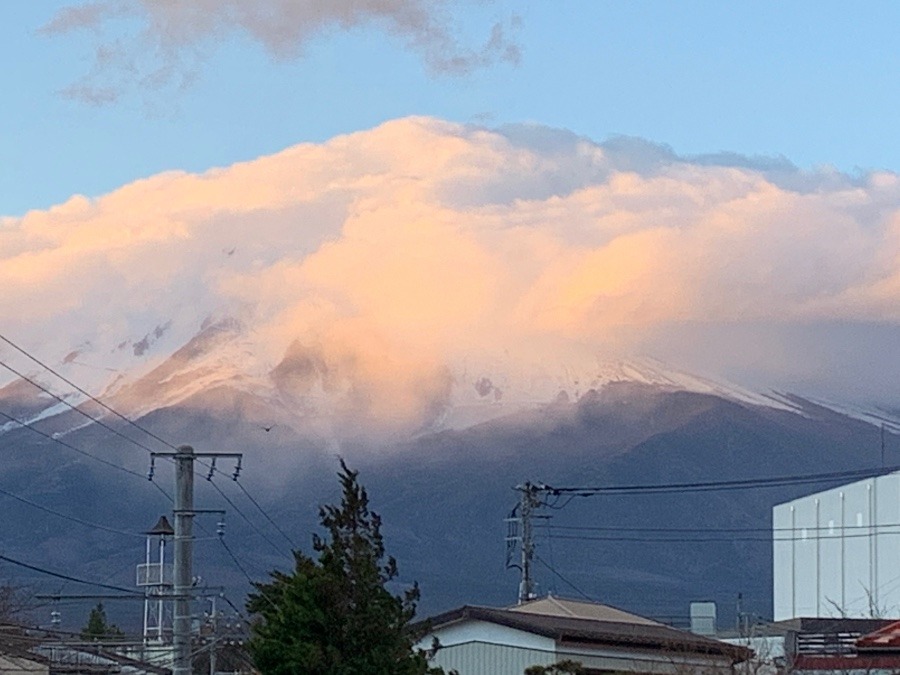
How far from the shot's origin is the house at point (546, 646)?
141 ft

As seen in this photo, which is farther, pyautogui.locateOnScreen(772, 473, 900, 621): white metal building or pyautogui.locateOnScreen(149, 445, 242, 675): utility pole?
pyautogui.locateOnScreen(772, 473, 900, 621): white metal building

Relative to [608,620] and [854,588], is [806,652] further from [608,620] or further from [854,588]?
[854,588]

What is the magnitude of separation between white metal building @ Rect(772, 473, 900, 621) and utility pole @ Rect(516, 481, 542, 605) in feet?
86.1

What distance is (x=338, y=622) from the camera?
33.5 metres

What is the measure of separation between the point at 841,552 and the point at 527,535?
38.8 m

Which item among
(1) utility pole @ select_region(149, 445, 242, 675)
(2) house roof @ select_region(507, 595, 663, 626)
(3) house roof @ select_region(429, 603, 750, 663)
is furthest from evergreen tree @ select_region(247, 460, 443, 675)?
(2) house roof @ select_region(507, 595, 663, 626)

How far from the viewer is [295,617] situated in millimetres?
33281

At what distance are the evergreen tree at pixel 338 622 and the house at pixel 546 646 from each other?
25.4 feet

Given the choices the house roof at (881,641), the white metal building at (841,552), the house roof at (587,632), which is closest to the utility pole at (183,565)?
the house roof at (587,632)

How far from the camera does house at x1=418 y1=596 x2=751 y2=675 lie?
4300 cm

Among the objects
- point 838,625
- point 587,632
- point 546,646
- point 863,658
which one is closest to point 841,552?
point 838,625

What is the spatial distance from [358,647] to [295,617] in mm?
1224

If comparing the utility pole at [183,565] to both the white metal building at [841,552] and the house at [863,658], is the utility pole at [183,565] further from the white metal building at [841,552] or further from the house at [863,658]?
the white metal building at [841,552]

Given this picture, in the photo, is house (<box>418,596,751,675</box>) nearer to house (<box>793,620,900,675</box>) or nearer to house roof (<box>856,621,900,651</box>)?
house (<box>793,620,900,675</box>)
